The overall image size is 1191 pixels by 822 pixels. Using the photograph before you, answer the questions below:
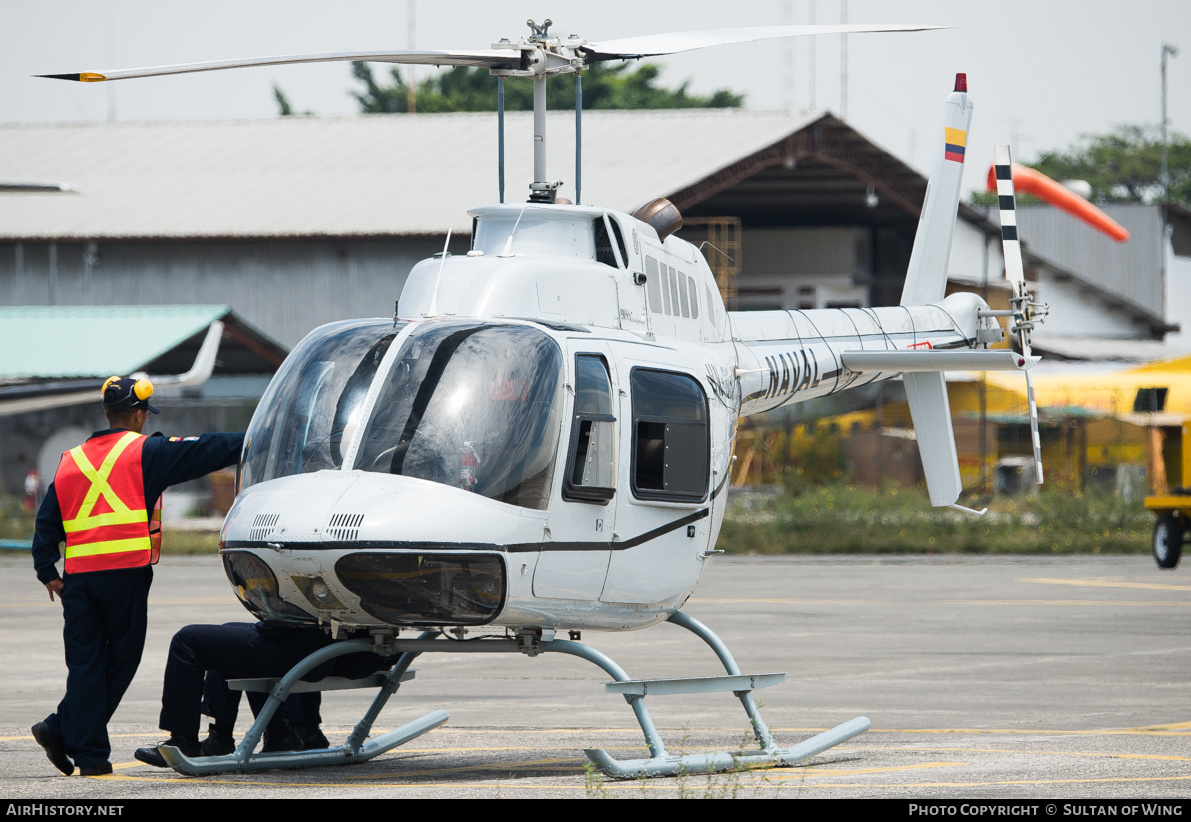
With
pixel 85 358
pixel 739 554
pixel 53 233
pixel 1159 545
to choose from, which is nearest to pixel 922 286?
pixel 1159 545

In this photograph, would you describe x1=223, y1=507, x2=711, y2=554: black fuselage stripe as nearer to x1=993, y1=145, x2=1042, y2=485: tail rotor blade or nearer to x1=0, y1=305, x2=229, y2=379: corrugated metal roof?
x1=993, y1=145, x2=1042, y2=485: tail rotor blade

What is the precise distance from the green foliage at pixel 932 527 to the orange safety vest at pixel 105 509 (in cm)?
2217

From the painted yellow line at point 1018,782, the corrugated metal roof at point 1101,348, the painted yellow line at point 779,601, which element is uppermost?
the painted yellow line at point 1018,782

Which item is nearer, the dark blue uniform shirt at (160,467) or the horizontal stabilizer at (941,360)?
the dark blue uniform shirt at (160,467)

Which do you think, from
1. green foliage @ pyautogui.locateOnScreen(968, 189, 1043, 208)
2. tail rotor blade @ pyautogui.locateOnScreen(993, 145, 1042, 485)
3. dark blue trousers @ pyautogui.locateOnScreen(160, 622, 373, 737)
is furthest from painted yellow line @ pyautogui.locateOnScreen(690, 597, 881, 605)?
green foliage @ pyautogui.locateOnScreen(968, 189, 1043, 208)

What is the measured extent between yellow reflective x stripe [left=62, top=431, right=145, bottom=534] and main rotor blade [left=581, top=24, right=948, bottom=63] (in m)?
3.84

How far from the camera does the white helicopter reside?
7.57 meters

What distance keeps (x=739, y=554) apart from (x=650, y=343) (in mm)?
21346

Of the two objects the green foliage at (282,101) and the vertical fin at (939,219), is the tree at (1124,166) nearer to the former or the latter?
the green foliage at (282,101)

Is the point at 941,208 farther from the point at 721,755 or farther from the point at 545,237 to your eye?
the point at 721,755

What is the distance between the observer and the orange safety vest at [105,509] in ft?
27.1

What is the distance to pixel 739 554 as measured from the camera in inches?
1181

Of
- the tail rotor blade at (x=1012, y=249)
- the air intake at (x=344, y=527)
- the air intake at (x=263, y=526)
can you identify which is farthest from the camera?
the tail rotor blade at (x=1012, y=249)

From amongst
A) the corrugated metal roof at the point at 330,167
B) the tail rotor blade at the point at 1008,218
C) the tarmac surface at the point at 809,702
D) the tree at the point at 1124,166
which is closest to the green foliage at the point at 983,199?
the tree at the point at 1124,166
